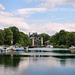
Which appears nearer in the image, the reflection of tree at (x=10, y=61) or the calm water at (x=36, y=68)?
the calm water at (x=36, y=68)

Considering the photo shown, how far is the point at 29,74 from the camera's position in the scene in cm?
2088

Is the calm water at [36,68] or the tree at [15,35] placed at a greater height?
the tree at [15,35]

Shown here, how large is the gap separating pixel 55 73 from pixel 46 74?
120 cm

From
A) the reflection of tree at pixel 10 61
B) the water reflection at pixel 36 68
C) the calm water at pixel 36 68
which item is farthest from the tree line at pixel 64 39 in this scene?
the water reflection at pixel 36 68

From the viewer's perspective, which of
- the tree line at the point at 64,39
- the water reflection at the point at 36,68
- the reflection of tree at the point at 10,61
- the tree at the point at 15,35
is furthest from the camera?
the tree line at the point at 64,39

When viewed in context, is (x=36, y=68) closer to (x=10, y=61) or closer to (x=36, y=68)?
(x=36, y=68)

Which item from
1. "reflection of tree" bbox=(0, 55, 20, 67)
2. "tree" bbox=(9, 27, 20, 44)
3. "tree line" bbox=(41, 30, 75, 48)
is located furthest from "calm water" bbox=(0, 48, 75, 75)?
"tree line" bbox=(41, 30, 75, 48)

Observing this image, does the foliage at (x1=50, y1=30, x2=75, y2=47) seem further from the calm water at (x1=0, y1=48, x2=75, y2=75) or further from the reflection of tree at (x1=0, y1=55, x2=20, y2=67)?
the calm water at (x1=0, y1=48, x2=75, y2=75)

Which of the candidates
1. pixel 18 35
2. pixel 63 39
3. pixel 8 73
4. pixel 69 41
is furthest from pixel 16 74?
pixel 63 39

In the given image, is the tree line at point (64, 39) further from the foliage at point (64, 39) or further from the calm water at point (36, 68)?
the calm water at point (36, 68)

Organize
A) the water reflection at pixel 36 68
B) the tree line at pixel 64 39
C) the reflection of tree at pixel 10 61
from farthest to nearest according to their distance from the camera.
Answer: the tree line at pixel 64 39 → the reflection of tree at pixel 10 61 → the water reflection at pixel 36 68

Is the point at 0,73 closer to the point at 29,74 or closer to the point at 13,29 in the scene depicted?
the point at 29,74

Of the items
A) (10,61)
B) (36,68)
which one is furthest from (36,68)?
(10,61)

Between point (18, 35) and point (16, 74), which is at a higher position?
point (18, 35)
